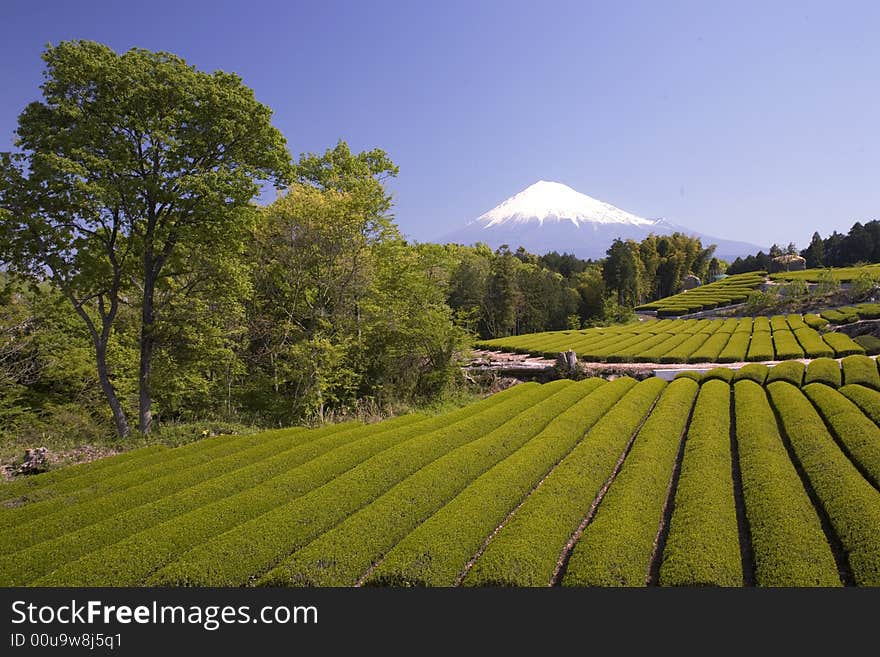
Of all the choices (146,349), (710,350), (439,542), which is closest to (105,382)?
(146,349)

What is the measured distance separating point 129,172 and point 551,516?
15.9 meters

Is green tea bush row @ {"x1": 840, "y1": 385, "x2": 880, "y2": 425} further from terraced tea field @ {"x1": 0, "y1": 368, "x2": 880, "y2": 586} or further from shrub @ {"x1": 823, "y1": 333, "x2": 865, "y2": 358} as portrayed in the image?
shrub @ {"x1": 823, "y1": 333, "x2": 865, "y2": 358}

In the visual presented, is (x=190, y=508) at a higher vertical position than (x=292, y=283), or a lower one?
lower

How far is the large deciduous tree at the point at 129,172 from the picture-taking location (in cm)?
1317

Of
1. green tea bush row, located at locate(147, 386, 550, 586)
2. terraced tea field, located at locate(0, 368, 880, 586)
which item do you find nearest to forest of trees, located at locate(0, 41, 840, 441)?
terraced tea field, located at locate(0, 368, 880, 586)

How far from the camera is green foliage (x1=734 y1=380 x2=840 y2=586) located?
290 inches

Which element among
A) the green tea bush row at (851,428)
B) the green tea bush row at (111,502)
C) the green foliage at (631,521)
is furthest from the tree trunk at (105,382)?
the green tea bush row at (851,428)

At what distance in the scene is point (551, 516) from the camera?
934 cm

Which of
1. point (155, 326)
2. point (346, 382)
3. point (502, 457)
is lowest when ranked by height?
point (502, 457)

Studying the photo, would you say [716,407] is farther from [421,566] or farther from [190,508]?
[190,508]

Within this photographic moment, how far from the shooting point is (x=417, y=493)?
10.3 meters

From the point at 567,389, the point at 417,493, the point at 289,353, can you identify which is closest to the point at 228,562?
the point at 417,493

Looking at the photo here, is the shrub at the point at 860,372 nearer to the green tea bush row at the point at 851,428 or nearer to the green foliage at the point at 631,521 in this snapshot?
the green tea bush row at the point at 851,428

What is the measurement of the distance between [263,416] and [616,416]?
1436 centimetres
